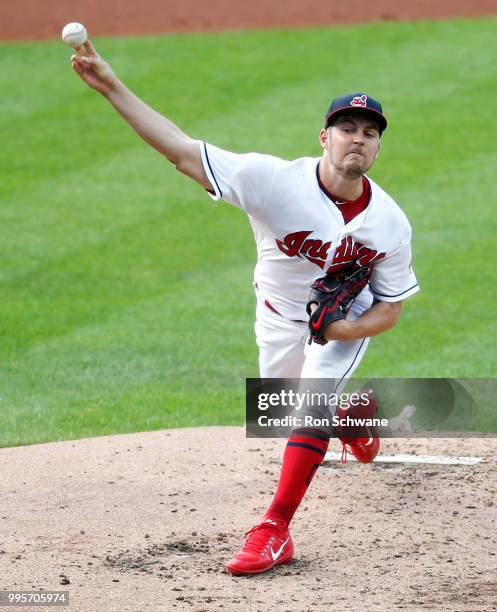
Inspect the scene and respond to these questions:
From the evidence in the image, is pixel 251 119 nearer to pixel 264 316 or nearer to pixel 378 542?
pixel 264 316

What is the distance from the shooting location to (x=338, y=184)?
468cm

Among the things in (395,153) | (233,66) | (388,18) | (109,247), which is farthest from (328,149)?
(388,18)

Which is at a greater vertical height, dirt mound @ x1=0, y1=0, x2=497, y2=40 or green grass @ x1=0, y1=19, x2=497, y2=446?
dirt mound @ x1=0, y1=0, x2=497, y2=40

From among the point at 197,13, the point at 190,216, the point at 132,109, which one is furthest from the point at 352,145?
the point at 197,13

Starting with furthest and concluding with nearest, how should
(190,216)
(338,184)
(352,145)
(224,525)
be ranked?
1. (190,216)
2. (224,525)
3. (338,184)
4. (352,145)

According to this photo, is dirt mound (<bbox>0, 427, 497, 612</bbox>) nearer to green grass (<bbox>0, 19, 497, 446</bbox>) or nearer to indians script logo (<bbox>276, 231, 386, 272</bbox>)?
green grass (<bbox>0, 19, 497, 446</bbox>)

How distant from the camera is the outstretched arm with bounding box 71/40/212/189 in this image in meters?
3.95

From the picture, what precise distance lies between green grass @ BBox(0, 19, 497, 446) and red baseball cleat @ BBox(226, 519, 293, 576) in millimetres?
2194

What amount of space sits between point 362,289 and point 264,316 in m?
0.60

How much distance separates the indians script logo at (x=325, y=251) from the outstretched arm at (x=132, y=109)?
67cm

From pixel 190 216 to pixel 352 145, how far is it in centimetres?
580

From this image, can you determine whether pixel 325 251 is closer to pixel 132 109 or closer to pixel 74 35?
pixel 132 109

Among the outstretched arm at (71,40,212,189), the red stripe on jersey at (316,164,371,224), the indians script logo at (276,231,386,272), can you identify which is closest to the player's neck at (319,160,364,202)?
the red stripe on jersey at (316,164,371,224)

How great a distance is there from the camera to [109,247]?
961 cm
